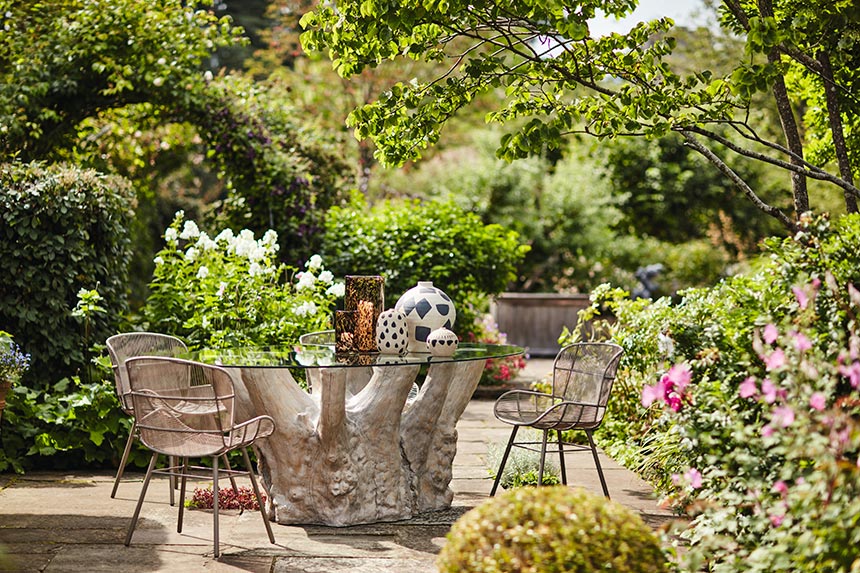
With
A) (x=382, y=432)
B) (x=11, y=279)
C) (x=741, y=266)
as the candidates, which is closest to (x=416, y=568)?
(x=382, y=432)

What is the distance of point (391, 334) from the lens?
4750 millimetres

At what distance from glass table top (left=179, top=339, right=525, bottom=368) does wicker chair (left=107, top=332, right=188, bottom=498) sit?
246 millimetres

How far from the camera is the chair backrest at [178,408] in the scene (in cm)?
411

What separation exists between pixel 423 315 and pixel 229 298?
6.31 ft

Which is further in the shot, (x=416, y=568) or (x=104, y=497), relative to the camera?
(x=104, y=497)

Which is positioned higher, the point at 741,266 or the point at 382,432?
the point at 741,266

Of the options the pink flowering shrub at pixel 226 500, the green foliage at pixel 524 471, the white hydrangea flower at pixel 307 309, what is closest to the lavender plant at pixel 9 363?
the pink flowering shrub at pixel 226 500

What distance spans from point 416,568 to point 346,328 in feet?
4.52

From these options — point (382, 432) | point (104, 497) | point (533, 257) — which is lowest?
point (104, 497)

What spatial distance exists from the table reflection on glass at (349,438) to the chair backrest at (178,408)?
0.50 ft

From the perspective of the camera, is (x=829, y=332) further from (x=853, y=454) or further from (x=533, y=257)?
(x=533, y=257)

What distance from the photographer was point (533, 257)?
14961mm

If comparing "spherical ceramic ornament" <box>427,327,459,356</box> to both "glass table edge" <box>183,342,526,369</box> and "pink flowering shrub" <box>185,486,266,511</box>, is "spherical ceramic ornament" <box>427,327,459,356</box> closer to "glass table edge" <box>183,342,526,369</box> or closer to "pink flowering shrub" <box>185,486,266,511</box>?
"glass table edge" <box>183,342,526,369</box>

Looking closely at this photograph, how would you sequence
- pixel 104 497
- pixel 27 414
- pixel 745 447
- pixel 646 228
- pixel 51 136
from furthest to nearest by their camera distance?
pixel 646 228, pixel 51 136, pixel 27 414, pixel 104 497, pixel 745 447
